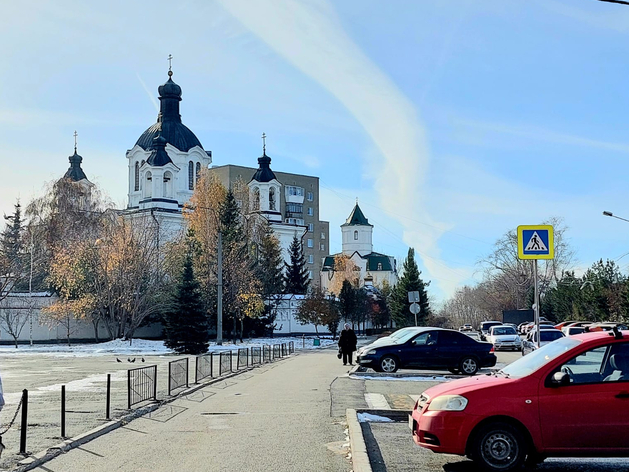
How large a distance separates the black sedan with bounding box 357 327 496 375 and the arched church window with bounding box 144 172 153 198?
62.8 m

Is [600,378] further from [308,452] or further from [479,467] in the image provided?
[308,452]

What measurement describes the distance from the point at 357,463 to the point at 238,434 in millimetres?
3477

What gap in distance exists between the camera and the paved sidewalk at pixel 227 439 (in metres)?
9.12

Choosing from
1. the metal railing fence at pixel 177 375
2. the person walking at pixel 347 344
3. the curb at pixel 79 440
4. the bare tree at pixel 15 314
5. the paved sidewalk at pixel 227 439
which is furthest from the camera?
the bare tree at pixel 15 314

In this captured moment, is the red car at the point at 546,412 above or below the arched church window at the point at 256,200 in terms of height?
below

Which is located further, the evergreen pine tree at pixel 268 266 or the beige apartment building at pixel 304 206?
the beige apartment building at pixel 304 206

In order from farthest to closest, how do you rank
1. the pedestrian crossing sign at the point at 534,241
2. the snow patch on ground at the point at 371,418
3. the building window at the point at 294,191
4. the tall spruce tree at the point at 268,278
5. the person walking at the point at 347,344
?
the building window at the point at 294,191
the tall spruce tree at the point at 268,278
the person walking at the point at 347,344
the pedestrian crossing sign at the point at 534,241
the snow patch on ground at the point at 371,418

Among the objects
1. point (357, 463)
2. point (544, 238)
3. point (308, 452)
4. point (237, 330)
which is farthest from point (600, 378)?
point (237, 330)

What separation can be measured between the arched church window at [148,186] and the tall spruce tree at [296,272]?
1835 centimetres

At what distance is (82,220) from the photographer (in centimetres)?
6338

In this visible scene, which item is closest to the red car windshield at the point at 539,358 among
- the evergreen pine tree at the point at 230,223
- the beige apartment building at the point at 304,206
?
the evergreen pine tree at the point at 230,223

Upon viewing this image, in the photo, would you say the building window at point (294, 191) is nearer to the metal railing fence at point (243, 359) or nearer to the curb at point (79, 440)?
the metal railing fence at point (243, 359)

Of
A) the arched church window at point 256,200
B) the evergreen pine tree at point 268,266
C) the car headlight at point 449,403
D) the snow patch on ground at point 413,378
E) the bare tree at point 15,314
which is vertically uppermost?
the arched church window at point 256,200

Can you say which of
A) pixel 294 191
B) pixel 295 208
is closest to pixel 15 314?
pixel 295 208
